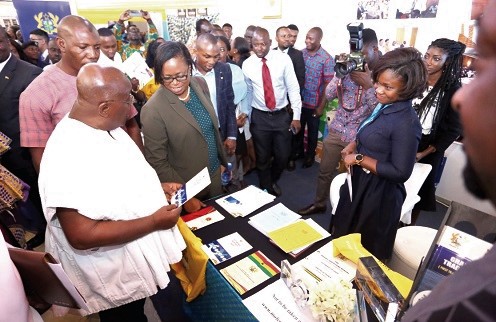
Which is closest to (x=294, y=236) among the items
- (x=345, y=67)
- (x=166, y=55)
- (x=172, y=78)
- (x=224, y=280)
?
(x=224, y=280)

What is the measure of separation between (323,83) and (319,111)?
41 centimetres

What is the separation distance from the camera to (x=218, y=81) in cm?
268

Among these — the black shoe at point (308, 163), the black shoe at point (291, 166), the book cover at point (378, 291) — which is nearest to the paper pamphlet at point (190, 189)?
the book cover at point (378, 291)

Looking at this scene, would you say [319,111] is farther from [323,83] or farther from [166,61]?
[166,61]

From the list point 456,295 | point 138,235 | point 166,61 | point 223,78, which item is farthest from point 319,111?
point 456,295

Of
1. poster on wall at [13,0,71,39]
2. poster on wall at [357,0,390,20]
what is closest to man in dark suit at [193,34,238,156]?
poster on wall at [357,0,390,20]

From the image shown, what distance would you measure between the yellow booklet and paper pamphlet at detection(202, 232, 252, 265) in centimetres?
15

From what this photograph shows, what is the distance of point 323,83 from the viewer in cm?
390

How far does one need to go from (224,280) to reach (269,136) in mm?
2203

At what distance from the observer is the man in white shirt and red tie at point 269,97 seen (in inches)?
126

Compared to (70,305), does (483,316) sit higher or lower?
higher

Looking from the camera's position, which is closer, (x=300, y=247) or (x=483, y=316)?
(x=483, y=316)

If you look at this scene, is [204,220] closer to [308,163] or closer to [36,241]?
[36,241]

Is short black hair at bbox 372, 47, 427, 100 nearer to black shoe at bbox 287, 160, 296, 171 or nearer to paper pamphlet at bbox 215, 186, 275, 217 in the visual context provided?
paper pamphlet at bbox 215, 186, 275, 217
